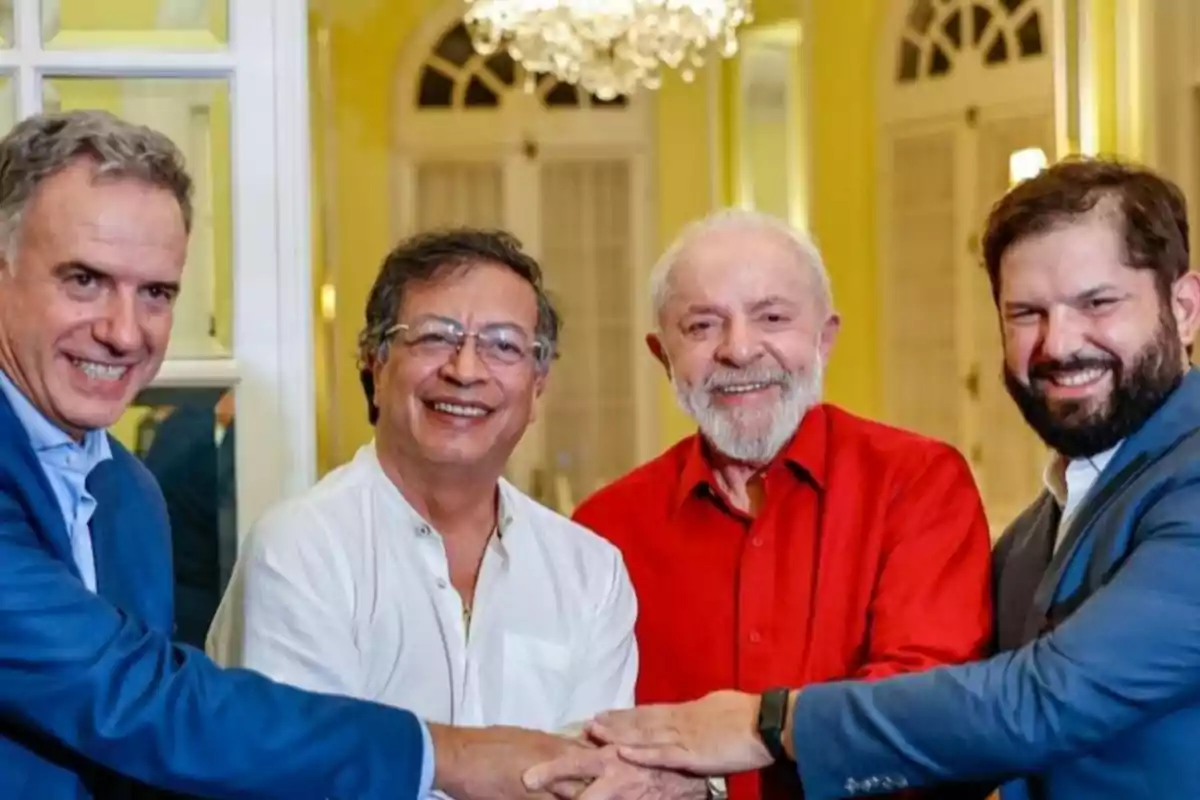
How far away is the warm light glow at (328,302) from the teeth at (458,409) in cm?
500

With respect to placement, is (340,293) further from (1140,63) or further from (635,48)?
(1140,63)

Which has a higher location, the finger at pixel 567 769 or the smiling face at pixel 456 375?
the smiling face at pixel 456 375

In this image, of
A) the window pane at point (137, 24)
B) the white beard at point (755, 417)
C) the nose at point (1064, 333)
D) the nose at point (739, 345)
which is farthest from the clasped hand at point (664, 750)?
the window pane at point (137, 24)

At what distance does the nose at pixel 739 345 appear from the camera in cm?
227

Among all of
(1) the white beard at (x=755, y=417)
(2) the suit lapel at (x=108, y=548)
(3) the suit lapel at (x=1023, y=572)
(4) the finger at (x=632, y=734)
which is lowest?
(4) the finger at (x=632, y=734)

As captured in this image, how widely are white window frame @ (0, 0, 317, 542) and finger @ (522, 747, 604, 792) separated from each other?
23.9 inches

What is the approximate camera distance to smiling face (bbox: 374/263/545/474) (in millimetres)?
1995

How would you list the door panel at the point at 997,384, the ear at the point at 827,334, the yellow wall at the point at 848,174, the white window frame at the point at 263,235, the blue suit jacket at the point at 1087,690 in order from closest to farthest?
the blue suit jacket at the point at 1087,690 < the white window frame at the point at 263,235 < the ear at the point at 827,334 < the door panel at the point at 997,384 < the yellow wall at the point at 848,174

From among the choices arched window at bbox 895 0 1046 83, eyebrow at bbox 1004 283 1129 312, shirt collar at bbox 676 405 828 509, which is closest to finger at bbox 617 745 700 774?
shirt collar at bbox 676 405 828 509

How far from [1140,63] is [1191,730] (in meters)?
3.19

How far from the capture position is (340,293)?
23.5ft

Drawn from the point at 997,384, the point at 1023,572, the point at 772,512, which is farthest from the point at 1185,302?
the point at 997,384

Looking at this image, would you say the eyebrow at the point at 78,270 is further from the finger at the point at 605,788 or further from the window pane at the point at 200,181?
the finger at the point at 605,788

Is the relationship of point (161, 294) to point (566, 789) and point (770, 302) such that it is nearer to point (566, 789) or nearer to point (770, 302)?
point (566, 789)
